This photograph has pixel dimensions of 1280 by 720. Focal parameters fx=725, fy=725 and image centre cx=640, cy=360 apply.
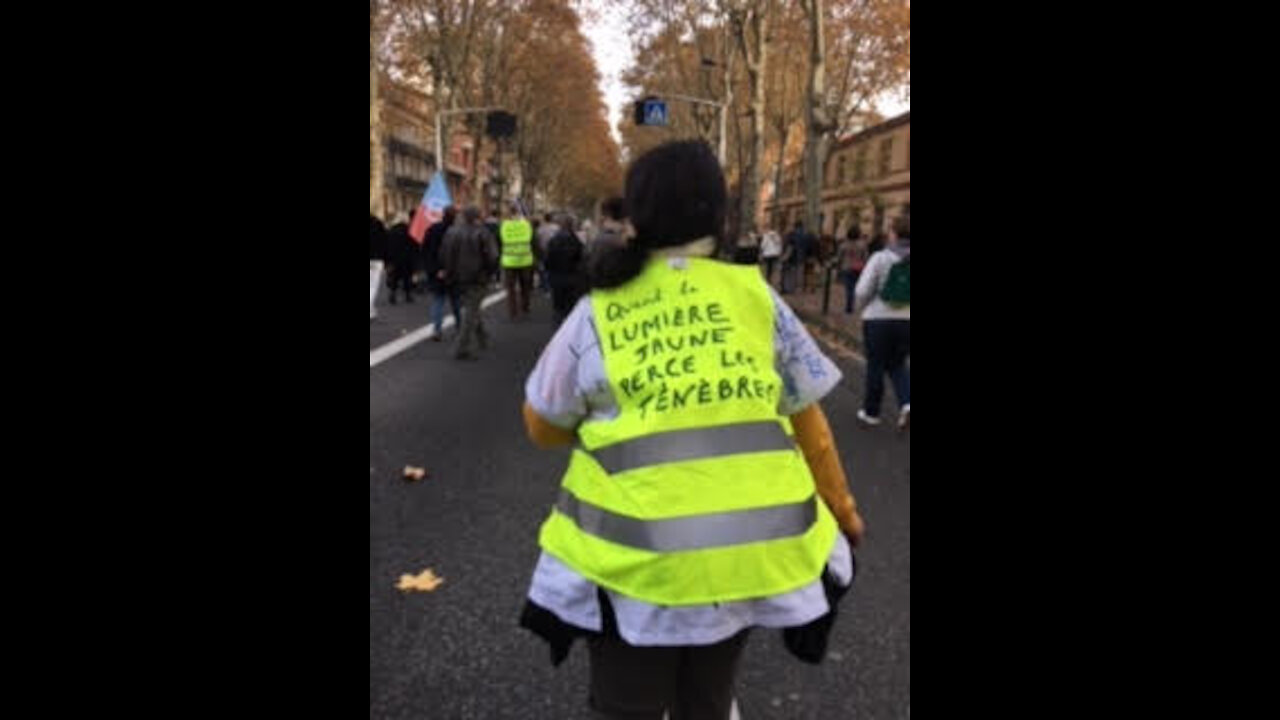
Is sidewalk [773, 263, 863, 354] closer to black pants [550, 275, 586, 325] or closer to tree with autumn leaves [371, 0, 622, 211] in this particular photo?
black pants [550, 275, 586, 325]

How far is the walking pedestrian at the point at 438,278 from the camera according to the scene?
8.92 metres

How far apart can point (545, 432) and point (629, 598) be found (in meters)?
0.37

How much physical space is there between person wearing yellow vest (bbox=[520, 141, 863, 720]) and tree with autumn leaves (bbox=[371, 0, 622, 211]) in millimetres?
17253

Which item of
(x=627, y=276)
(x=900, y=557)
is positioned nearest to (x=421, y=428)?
(x=900, y=557)

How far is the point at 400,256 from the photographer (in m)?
13.8

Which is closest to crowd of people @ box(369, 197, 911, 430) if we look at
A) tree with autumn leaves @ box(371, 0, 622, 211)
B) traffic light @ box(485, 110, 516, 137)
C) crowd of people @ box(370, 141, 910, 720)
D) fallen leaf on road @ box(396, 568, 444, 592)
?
crowd of people @ box(370, 141, 910, 720)

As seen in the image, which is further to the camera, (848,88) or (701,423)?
(848,88)

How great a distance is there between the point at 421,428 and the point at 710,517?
4.60 metres

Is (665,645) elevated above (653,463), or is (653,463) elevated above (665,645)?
(653,463)

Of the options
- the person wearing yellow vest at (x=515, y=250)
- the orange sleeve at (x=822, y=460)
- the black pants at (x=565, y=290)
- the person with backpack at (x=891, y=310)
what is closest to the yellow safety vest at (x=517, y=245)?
the person wearing yellow vest at (x=515, y=250)

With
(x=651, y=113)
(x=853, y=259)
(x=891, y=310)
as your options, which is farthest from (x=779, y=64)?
(x=891, y=310)

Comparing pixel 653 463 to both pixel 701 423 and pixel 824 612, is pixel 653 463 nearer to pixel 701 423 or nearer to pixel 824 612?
pixel 701 423

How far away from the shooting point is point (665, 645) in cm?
129

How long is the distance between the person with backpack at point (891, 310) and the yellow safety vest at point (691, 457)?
4.10 metres
